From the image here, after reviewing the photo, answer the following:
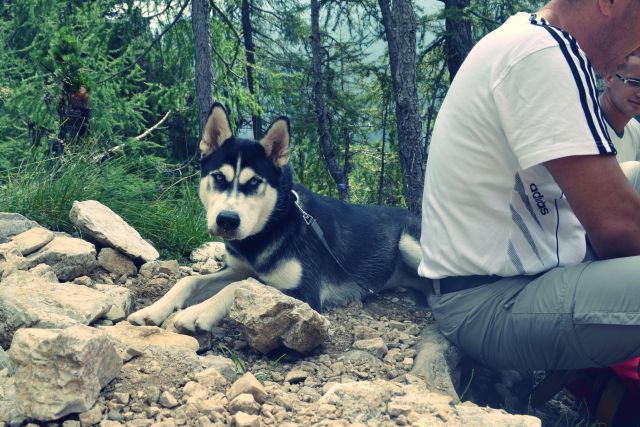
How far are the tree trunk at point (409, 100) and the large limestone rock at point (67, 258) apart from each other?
4.43 metres

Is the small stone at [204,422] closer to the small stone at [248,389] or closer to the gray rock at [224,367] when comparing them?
the small stone at [248,389]

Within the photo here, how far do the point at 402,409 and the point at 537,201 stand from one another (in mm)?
1145

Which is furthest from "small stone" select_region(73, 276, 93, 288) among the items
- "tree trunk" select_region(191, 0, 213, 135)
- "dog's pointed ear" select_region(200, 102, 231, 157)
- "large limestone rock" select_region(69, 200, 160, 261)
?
"tree trunk" select_region(191, 0, 213, 135)

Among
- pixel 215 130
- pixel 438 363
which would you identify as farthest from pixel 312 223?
pixel 438 363

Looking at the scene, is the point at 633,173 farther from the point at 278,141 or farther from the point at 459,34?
the point at 459,34

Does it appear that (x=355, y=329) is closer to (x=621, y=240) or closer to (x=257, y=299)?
(x=257, y=299)

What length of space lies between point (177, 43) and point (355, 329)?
865cm

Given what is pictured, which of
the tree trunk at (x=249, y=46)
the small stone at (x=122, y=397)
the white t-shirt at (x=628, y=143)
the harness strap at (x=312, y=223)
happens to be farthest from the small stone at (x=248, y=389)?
the tree trunk at (x=249, y=46)

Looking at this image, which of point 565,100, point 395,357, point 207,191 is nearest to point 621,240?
point 565,100

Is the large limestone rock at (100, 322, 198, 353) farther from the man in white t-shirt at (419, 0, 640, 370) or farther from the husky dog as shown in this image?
the man in white t-shirt at (419, 0, 640, 370)

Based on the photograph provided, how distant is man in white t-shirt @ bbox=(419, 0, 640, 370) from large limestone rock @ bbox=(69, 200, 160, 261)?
249cm

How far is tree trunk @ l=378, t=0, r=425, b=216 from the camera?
7461mm

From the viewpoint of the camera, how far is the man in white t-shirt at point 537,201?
2.47m

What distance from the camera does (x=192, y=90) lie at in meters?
11.7
